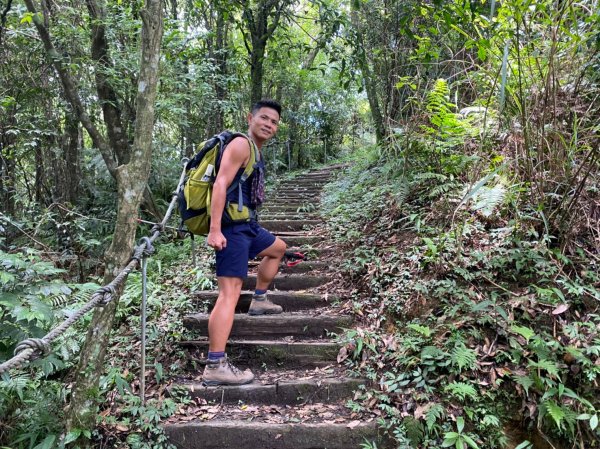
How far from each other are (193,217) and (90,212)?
5.96m

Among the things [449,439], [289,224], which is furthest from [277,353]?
[289,224]

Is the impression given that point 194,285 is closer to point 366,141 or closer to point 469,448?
point 469,448

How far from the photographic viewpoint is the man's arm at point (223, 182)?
3.04 metres

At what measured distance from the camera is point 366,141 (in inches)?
734

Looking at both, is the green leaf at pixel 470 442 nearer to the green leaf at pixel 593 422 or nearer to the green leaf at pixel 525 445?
the green leaf at pixel 525 445

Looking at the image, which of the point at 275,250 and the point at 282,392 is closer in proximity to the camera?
the point at 282,392

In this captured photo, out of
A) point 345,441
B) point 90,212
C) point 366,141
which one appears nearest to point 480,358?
point 345,441

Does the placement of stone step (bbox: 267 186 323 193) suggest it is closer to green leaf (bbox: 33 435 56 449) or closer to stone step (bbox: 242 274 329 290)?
stone step (bbox: 242 274 329 290)

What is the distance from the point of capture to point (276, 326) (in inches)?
152

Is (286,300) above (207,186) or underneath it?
underneath

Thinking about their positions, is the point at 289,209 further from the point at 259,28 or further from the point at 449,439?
the point at 449,439

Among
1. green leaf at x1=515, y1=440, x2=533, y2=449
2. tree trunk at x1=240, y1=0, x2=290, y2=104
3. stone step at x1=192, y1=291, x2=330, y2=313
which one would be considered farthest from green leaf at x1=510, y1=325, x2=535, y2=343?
tree trunk at x1=240, y1=0, x2=290, y2=104

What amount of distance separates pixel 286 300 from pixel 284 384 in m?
1.22

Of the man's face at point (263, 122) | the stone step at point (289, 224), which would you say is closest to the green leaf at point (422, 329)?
the man's face at point (263, 122)
